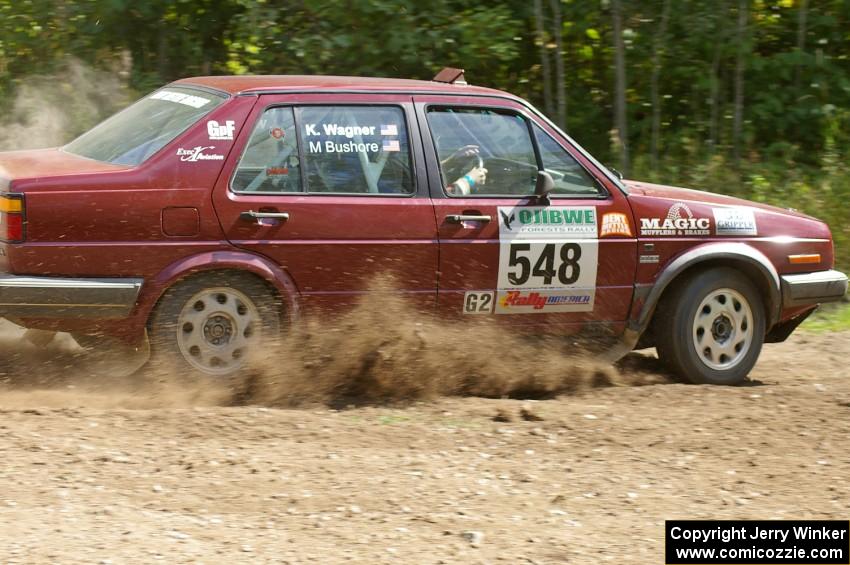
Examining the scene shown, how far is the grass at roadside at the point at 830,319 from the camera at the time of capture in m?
8.95

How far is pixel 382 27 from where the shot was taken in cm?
1079

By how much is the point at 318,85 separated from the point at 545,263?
61.8 inches

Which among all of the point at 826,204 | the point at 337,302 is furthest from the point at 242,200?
the point at 826,204

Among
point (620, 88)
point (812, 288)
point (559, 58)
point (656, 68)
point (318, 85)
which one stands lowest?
point (812, 288)

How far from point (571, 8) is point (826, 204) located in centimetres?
313

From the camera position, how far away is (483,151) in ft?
21.0

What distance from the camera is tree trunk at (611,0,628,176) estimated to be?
11.3 meters

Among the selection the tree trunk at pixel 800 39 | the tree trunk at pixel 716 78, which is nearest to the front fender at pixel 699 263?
the tree trunk at pixel 716 78

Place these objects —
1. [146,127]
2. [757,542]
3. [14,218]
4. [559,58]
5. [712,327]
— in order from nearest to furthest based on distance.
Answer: [757,542] → [14,218] → [146,127] → [712,327] → [559,58]

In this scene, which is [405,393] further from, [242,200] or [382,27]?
[382,27]

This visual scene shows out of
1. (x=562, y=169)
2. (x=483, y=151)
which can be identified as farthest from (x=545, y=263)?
(x=483, y=151)

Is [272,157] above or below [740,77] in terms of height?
below

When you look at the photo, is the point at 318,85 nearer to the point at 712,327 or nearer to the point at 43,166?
the point at 43,166

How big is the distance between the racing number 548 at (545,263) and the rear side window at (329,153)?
0.72 meters
